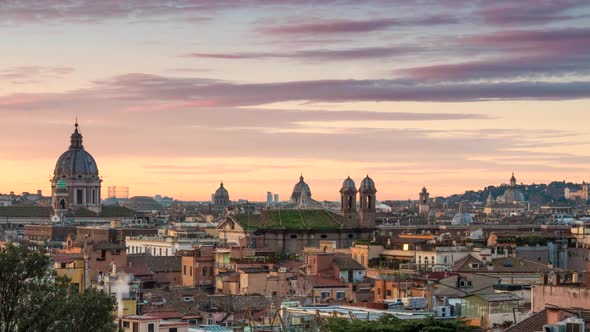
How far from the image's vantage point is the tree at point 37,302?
1348 inches

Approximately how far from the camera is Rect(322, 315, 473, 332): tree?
113 feet

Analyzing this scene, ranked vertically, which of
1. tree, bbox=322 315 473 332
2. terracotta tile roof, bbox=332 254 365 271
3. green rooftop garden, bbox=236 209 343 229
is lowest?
tree, bbox=322 315 473 332

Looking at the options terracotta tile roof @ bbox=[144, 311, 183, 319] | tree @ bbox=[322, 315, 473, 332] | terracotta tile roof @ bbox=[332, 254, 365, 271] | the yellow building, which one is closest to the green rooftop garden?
terracotta tile roof @ bbox=[332, 254, 365, 271]

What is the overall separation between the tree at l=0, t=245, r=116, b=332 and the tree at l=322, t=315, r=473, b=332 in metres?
4.66

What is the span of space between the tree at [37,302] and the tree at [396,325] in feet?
15.3

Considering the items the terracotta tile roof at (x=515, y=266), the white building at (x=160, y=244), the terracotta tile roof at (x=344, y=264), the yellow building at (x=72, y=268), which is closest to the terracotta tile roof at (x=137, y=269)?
the yellow building at (x=72, y=268)

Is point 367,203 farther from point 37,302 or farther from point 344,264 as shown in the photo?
point 37,302

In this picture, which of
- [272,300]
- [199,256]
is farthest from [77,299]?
[199,256]

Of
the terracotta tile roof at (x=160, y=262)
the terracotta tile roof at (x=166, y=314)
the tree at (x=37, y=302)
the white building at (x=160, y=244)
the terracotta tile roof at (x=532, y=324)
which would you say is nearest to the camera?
the tree at (x=37, y=302)

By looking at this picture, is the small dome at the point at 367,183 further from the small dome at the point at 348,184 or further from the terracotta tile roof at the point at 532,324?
the terracotta tile roof at the point at 532,324

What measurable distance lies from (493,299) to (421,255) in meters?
37.5

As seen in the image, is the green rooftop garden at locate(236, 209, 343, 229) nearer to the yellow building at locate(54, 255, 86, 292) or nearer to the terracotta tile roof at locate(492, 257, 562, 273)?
the terracotta tile roof at locate(492, 257, 562, 273)

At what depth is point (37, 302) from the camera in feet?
113

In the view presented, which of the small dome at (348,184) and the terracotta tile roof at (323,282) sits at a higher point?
the small dome at (348,184)
